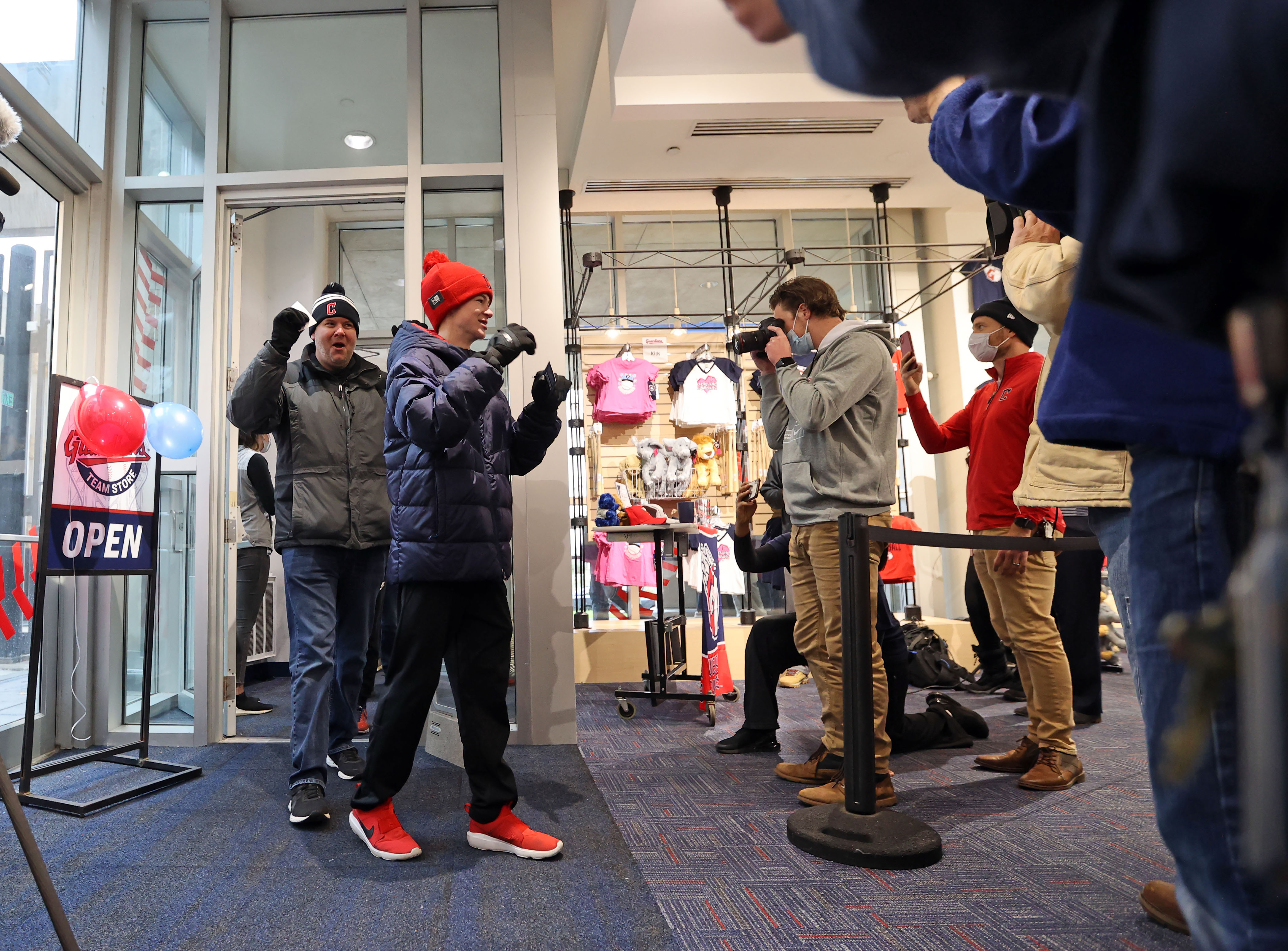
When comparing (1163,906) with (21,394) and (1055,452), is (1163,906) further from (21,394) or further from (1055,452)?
(21,394)

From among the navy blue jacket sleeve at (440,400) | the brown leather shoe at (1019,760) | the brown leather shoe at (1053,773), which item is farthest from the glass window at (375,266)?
the brown leather shoe at (1053,773)

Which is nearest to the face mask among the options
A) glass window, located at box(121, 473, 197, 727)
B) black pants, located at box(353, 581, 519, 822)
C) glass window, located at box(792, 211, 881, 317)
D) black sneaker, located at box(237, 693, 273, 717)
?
black pants, located at box(353, 581, 519, 822)

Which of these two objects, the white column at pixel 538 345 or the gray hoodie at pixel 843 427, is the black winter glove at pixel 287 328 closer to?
the white column at pixel 538 345

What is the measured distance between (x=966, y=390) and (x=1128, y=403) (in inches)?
276

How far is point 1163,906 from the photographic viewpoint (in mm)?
1566

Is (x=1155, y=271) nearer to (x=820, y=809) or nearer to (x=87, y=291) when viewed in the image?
(x=820, y=809)

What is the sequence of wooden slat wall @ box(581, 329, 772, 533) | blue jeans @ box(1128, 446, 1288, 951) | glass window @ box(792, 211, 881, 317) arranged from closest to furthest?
1. blue jeans @ box(1128, 446, 1288, 951)
2. wooden slat wall @ box(581, 329, 772, 533)
3. glass window @ box(792, 211, 881, 317)

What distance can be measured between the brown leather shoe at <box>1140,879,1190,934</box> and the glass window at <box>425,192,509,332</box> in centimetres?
296

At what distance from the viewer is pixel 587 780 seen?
2.78 metres

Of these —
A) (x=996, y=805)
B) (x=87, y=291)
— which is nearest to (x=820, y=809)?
(x=996, y=805)

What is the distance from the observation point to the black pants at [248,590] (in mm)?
4027

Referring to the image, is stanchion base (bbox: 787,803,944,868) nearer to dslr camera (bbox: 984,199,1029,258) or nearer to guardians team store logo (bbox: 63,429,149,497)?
dslr camera (bbox: 984,199,1029,258)

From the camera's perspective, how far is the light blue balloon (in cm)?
300

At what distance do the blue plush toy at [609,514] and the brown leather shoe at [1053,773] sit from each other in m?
2.39
